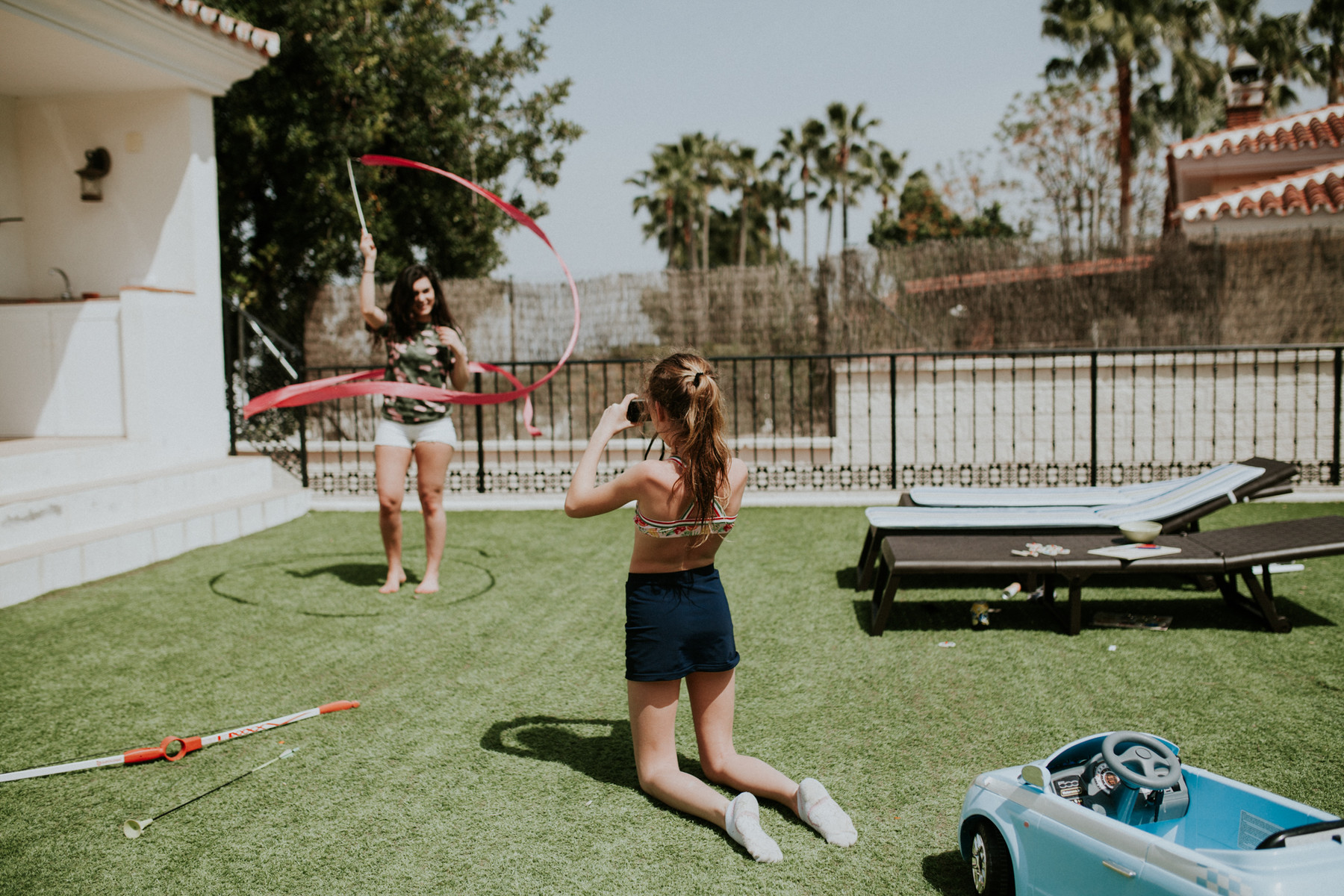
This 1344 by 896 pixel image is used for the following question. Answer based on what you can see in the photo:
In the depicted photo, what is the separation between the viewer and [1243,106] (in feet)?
60.5

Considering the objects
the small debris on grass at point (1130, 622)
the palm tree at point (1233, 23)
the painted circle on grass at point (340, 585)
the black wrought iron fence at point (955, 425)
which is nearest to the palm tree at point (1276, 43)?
the palm tree at point (1233, 23)

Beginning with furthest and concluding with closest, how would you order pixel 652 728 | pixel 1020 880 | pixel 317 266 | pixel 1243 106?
pixel 1243 106, pixel 317 266, pixel 652 728, pixel 1020 880

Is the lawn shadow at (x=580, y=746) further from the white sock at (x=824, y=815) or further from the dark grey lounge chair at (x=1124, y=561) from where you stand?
the dark grey lounge chair at (x=1124, y=561)

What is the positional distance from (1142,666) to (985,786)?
2.05m

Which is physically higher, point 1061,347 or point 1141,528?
point 1061,347

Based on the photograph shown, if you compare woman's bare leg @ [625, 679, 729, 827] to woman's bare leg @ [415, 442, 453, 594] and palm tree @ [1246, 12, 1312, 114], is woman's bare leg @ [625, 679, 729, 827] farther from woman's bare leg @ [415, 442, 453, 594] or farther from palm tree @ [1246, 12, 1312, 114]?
palm tree @ [1246, 12, 1312, 114]

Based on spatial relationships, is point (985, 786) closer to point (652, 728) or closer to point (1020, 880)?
point (1020, 880)

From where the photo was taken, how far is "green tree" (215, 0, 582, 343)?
12672mm

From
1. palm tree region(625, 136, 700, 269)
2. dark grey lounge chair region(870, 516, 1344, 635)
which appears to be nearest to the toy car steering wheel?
dark grey lounge chair region(870, 516, 1344, 635)

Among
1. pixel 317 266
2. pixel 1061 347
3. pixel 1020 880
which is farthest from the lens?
pixel 317 266

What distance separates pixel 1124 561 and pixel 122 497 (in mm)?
6437

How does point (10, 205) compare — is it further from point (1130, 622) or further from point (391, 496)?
point (1130, 622)

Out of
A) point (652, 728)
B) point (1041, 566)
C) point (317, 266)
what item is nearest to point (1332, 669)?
point (1041, 566)

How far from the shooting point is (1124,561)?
4277mm
